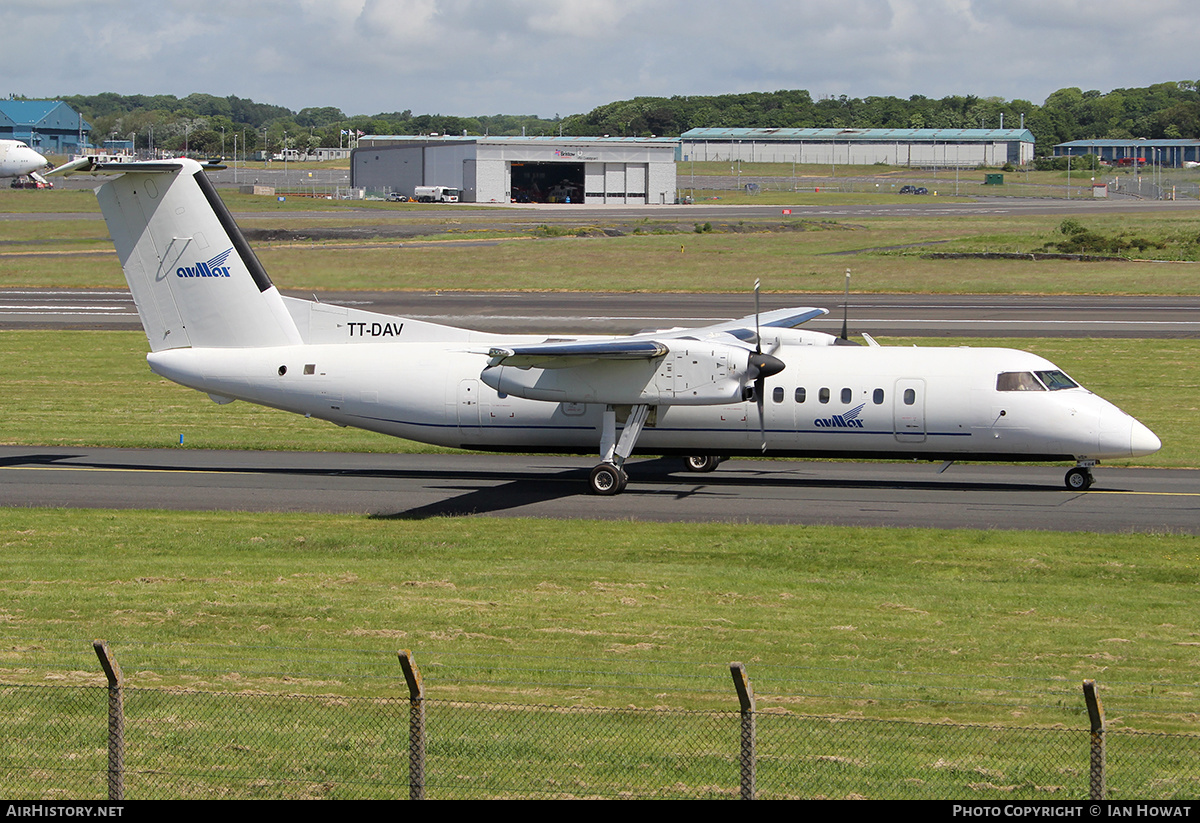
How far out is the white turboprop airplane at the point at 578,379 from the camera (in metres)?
24.8

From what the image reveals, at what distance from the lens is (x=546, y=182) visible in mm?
142500

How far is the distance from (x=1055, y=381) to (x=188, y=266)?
60.9 ft

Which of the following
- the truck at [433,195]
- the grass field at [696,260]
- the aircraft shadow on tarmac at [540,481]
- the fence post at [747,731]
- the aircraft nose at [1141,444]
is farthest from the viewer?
the truck at [433,195]

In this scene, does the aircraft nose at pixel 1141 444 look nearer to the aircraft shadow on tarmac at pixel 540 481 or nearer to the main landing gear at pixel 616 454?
the aircraft shadow on tarmac at pixel 540 481

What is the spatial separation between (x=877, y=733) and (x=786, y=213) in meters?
99.3

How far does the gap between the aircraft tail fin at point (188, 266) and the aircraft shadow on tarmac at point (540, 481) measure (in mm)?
3163

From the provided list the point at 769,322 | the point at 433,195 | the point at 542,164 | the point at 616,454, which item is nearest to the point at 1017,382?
the point at 769,322

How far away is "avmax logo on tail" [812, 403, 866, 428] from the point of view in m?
25.3

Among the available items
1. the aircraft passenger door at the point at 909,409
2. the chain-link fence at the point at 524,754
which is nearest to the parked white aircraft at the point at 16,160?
the chain-link fence at the point at 524,754

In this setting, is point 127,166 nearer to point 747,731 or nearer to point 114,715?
point 114,715

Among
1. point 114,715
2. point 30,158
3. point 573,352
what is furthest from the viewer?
point 573,352

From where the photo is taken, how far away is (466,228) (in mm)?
93750

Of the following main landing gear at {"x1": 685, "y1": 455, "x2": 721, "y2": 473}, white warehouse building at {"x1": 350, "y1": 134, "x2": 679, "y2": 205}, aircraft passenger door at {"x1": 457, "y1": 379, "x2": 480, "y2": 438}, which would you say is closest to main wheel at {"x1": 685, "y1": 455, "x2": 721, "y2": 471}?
main landing gear at {"x1": 685, "y1": 455, "x2": 721, "y2": 473}

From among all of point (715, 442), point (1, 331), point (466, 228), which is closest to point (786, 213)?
point (466, 228)
